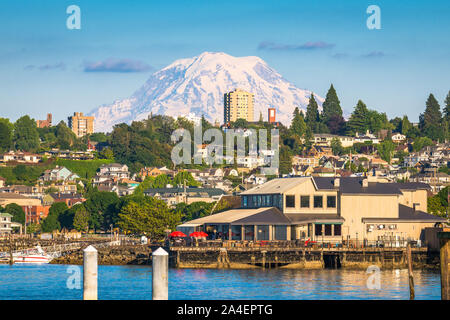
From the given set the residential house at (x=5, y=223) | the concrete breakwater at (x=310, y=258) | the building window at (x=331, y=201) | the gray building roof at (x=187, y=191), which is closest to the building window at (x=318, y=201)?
the building window at (x=331, y=201)

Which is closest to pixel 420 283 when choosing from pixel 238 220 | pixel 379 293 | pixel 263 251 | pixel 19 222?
pixel 379 293

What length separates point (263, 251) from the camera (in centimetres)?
7294

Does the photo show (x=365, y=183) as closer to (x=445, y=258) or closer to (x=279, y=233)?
(x=279, y=233)

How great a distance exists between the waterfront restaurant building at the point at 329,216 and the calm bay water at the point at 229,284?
7.38 meters

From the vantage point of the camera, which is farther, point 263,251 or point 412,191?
point 412,191

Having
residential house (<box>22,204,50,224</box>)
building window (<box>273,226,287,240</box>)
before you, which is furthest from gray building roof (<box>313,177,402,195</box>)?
residential house (<box>22,204,50,224</box>)

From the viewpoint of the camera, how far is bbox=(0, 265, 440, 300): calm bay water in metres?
53.4

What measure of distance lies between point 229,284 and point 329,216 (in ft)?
71.5

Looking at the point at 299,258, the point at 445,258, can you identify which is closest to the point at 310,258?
the point at 299,258

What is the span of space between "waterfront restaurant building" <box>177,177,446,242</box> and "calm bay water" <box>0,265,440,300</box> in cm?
738

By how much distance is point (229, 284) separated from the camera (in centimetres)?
5962
